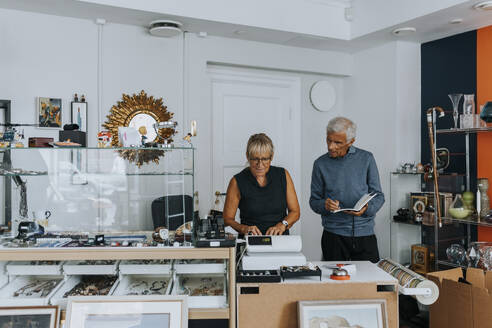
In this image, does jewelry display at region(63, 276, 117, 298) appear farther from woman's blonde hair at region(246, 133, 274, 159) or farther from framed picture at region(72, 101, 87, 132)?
framed picture at region(72, 101, 87, 132)

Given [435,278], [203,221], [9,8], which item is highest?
[9,8]

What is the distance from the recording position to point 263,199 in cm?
274

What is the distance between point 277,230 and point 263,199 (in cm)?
26

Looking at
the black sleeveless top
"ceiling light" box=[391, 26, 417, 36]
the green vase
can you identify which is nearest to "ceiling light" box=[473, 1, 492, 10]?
"ceiling light" box=[391, 26, 417, 36]

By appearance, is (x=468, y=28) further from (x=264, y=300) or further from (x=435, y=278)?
(x=264, y=300)

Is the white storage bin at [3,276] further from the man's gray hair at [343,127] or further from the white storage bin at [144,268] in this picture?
the man's gray hair at [343,127]

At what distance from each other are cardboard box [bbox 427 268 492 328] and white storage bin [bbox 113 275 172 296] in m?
1.82

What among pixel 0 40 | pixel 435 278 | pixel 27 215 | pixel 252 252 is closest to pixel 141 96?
pixel 0 40

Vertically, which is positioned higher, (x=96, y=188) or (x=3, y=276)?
(x=96, y=188)

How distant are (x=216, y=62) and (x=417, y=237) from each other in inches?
108

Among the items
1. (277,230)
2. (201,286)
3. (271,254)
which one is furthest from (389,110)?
(201,286)

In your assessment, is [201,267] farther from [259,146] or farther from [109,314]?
[259,146]

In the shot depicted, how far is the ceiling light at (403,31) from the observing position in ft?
13.1

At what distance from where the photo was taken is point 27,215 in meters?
2.16
